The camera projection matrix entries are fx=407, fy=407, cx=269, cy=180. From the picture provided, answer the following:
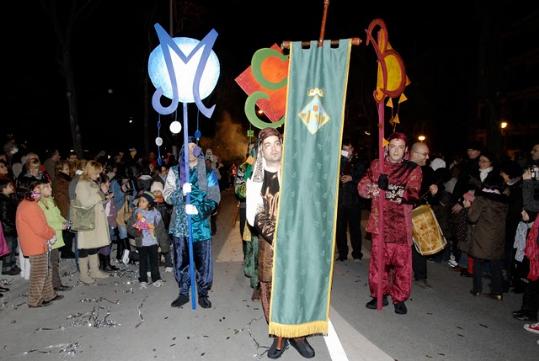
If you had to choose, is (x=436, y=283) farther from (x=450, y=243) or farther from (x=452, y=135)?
(x=452, y=135)

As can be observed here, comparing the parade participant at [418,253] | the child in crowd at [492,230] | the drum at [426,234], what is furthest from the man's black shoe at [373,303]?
the child in crowd at [492,230]

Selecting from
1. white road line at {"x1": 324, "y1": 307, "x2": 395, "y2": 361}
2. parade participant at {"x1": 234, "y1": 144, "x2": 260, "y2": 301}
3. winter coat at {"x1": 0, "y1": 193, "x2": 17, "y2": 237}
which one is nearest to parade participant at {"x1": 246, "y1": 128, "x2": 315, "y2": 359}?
white road line at {"x1": 324, "y1": 307, "x2": 395, "y2": 361}

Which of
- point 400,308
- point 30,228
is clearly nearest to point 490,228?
point 400,308

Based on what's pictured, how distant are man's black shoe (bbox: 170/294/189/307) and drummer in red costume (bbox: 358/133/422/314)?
2416mm

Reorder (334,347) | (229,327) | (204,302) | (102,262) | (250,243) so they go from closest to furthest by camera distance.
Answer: (334,347) < (229,327) < (204,302) < (250,243) < (102,262)

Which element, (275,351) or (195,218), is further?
(195,218)

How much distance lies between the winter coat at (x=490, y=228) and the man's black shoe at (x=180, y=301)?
4.02 m

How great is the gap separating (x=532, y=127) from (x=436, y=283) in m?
31.4

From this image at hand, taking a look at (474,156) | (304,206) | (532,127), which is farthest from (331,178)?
(532,127)

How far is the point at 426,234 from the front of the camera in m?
5.82

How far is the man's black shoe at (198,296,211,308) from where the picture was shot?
5345mm

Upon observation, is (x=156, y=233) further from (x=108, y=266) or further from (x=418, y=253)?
(x=418, y=253)

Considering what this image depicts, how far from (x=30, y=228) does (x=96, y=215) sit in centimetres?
135

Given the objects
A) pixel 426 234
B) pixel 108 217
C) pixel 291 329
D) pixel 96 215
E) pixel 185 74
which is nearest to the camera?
pixel 291 329
